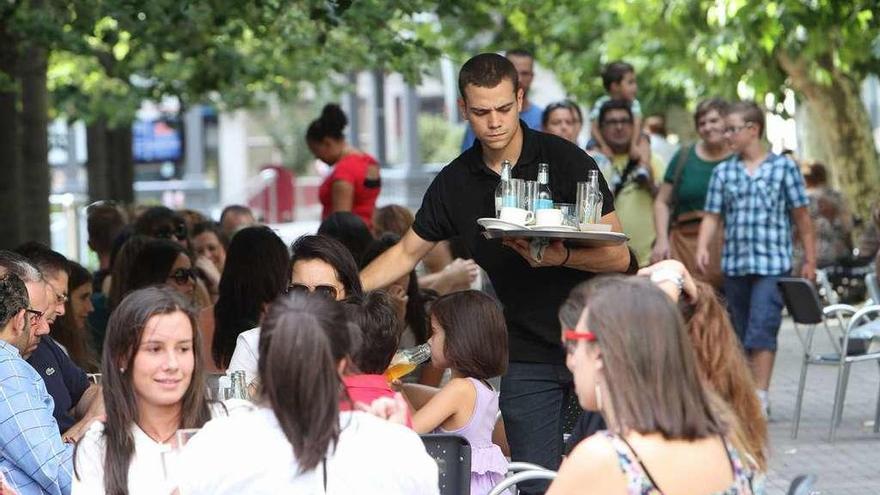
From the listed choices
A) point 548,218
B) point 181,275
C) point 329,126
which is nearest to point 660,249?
point 329,126

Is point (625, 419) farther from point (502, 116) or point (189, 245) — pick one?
point (189, 245)

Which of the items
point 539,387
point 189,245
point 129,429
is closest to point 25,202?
point 189,245

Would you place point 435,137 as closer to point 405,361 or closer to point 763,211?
point 763,211

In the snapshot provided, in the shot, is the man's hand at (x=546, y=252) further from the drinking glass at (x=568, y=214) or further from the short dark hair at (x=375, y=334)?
the short dark hair at (x=375, y=334)

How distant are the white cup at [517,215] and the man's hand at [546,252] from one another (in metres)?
0.13

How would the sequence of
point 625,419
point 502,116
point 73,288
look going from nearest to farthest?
1. point 625,419
2. point 502,116
3. point 73,288

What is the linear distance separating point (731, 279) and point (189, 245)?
3488 millimetres

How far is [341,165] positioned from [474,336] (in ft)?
20.5

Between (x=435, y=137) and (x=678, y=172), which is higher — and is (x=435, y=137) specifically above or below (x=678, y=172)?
below

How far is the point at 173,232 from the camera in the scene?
12.3 metres

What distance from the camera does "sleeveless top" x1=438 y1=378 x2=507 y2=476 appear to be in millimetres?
6254

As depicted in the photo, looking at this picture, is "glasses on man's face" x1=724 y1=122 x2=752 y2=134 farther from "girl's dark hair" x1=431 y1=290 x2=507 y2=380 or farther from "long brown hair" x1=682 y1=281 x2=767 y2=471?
"long brown hair" x1=682 y1=281 x2=767 y2=471

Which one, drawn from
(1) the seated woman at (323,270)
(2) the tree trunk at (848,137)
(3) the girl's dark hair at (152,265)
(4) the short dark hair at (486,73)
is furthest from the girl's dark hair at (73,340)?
(2) the tree trunk at (848,137)

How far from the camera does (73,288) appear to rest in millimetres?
9117
